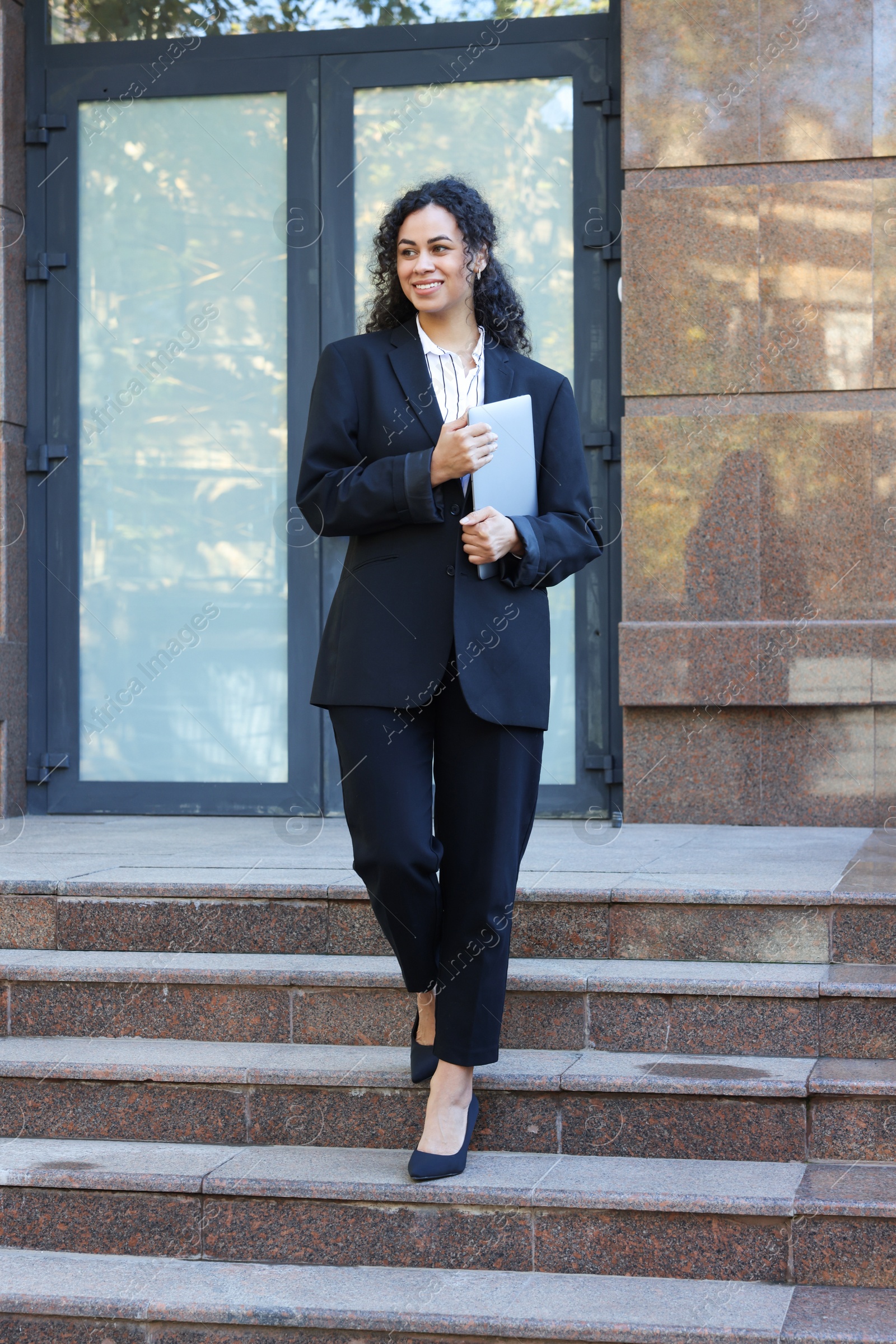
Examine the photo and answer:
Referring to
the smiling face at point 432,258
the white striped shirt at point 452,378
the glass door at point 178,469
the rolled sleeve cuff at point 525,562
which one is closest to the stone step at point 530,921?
the rolled sleeve cuff at point 525,562

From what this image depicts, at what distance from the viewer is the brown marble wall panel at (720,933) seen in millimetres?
3688

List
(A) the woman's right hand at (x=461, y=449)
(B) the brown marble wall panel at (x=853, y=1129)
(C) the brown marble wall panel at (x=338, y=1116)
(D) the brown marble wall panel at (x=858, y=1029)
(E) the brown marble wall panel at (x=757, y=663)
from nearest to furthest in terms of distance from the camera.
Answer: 1. (A) the woman's right hand at (x=461, y=449)
2. (B) the brown marble wall panel at (x=853, y=1129)
3. (C) the brown marble wall panel at (x=338, y=1116)
4. (D) the brown marble wall panel at (x=858, y=1029)
5. (E) the brown marble wall panel at (x=757, y=663)

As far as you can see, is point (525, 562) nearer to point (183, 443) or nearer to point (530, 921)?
point (530, 921)

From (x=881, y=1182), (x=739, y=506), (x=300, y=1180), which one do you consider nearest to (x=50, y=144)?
(x=739, y=506)

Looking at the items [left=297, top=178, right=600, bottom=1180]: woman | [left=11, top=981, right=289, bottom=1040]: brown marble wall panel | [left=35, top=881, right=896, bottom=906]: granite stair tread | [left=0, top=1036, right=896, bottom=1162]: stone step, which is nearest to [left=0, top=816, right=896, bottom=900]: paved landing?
[left=35, top=881, right=896, bottom=906]: granite stair tread

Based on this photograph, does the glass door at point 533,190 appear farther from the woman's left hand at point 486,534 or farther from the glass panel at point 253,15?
the woman's left hand at point 486,534

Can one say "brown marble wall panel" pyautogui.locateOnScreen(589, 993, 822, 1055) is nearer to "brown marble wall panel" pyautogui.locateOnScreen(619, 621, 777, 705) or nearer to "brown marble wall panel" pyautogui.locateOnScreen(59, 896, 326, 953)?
"brown marble wall panel" pyautogui.locateOnScreen(59, 896, 326, 953)

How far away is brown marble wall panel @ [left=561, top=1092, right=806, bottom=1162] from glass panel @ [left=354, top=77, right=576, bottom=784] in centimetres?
280

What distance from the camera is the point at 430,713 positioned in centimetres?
295

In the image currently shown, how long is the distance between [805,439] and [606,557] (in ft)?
3.26

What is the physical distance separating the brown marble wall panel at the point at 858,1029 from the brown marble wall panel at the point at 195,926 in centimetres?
141

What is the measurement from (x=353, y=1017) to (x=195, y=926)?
0.61 meters

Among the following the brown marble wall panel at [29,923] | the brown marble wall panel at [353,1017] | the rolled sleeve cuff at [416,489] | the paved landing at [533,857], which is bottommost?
the brown marble wall panel at [353,1017]

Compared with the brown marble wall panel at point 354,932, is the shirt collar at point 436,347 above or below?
above
